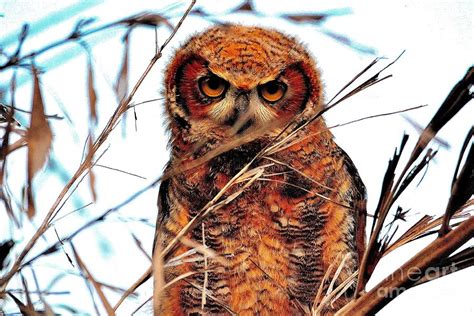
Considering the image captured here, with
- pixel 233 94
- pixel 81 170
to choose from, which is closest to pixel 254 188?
pixel 233 94

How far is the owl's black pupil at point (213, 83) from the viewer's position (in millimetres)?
2027

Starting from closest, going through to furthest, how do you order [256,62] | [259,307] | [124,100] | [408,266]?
[408,266] < [124,100] < [259,307] < [256,62]

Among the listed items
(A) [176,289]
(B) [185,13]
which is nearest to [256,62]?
(A) [176,289]

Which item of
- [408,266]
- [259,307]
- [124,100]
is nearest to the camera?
[408,266]

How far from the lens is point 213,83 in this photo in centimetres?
204

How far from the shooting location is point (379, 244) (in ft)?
2.47

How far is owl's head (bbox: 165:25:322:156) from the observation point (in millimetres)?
1956

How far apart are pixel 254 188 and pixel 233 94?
28cm

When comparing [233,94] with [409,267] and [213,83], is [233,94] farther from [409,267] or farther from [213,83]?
[409,267]

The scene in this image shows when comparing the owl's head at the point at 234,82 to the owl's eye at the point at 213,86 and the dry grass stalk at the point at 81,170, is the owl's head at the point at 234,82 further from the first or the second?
the dry grass stalk at the point at 81,170

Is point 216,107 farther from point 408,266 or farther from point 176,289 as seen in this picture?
point 408,266

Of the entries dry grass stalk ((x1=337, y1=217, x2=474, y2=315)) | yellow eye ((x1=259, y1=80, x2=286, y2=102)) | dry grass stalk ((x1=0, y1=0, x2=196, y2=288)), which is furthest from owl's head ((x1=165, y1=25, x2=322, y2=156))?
dry grass stalk ((x1=337, y1=217, x2=474, y2=315))

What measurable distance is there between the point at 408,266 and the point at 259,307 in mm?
1225

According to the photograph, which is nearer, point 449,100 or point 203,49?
point 449,100
